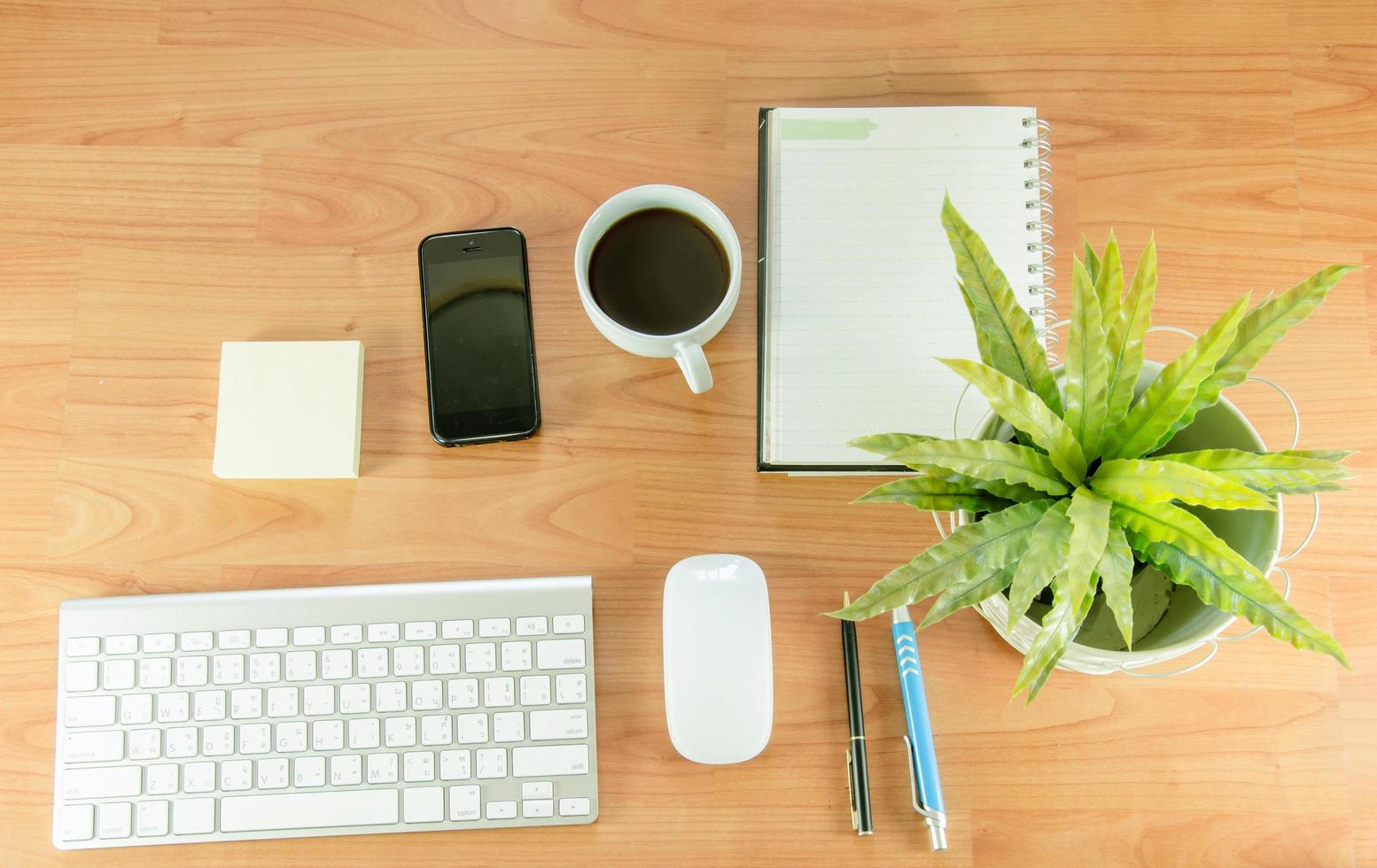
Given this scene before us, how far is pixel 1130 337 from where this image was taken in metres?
0.43

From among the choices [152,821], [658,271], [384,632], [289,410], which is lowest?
[152,821]

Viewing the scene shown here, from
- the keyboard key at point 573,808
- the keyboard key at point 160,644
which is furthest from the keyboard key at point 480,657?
the keyboard key at point 160,644

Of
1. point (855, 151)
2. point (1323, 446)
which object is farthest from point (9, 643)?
point (1323, 446)

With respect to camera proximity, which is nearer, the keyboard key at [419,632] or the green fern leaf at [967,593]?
the green fern leaf at [967,593]

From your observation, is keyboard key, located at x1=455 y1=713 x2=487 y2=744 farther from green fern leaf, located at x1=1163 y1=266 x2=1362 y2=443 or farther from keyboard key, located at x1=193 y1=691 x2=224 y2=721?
green fern leaf, located at x1=1163 y1=266 x2=1362 y2=443

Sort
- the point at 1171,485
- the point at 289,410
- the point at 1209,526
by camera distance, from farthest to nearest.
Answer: the point at 289,410
the point at 1209,526
the point at 1171,485

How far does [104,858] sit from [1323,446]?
895 mm

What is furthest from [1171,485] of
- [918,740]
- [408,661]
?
[408,661]

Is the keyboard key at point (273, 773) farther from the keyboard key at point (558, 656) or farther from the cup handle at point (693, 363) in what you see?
the cup handle at point (693, 363)

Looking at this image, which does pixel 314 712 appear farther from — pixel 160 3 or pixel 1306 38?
pixel 1306 38

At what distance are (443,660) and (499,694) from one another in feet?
0.15

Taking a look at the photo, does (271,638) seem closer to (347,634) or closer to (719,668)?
(347,634)

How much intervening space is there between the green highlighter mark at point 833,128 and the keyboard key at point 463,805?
1.70 feet

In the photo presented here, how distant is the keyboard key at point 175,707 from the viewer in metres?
0.60
